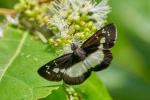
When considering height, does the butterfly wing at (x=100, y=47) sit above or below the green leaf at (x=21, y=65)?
above

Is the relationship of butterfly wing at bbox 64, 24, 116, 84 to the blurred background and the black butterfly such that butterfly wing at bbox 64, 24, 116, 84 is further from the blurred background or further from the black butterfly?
the blurred background

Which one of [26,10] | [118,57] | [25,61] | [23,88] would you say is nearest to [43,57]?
[25,61]

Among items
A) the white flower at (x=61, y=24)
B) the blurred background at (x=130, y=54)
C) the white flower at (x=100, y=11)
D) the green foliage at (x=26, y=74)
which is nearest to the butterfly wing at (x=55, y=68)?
the green foliage at (x=26, y=74)

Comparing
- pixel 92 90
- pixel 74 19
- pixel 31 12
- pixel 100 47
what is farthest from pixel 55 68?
pixel 31 12

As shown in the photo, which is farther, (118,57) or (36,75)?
(118,57)

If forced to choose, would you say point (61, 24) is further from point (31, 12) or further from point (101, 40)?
point (31, 12)

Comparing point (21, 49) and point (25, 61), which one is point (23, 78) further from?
point (21, 49)

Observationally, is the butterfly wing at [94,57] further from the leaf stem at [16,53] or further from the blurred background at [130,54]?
the blurred background at [130,54]
